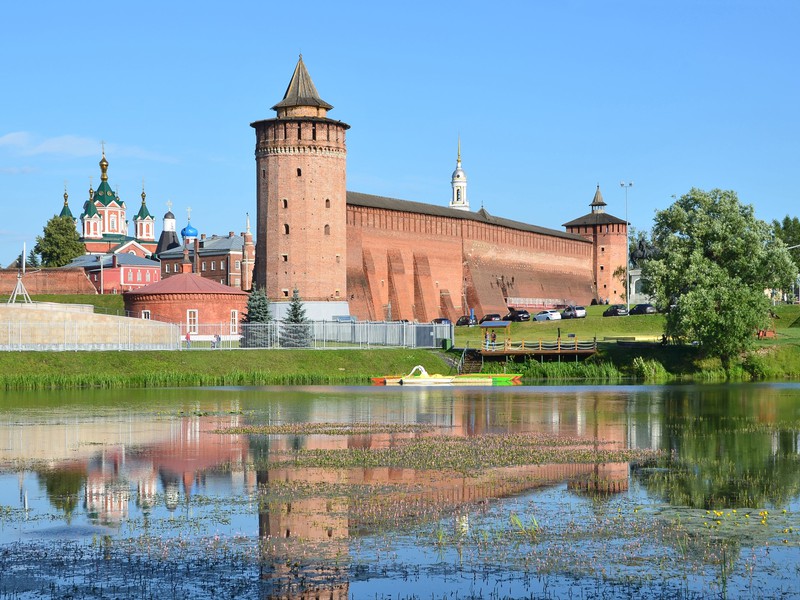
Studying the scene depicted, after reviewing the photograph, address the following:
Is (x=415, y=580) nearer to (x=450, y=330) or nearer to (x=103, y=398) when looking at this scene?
(x=103, y=398)

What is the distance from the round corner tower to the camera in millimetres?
56750

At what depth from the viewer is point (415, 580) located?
975 centimetres

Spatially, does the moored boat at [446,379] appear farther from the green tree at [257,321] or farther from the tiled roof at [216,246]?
the tiled roof at [216,246]

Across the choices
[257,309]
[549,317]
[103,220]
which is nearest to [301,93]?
[257,309]

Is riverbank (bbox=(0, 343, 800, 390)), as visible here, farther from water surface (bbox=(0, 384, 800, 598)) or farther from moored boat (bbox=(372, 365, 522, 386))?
water surface (bbox=(0, 384, 800, 598))

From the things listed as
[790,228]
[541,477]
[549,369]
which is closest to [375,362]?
[549,369]

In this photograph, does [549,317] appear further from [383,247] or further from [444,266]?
[444,266]

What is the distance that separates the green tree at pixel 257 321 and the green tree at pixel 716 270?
50.5 feet

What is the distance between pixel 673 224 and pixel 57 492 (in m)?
35.6

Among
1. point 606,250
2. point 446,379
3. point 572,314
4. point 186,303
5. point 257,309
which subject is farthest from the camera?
point 606,250

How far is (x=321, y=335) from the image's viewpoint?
50.0m

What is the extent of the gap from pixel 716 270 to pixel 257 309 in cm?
2049

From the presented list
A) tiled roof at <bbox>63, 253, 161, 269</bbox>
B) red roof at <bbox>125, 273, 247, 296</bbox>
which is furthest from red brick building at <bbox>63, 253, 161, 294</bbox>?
red roof at <bbox>125, 273, 247, 296</bbox>

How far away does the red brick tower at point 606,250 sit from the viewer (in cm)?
9662
